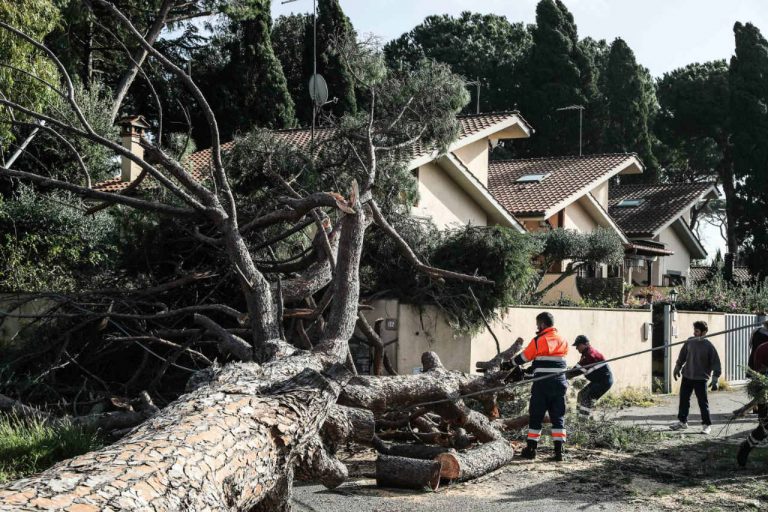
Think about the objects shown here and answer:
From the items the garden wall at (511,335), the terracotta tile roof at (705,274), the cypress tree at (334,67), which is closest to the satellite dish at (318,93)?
the garden wall at (511,335)

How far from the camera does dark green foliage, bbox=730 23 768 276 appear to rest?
1537 inches

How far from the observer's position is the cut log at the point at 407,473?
7.55 meters

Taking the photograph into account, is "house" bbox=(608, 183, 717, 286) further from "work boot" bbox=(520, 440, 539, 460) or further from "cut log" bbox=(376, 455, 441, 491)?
"cut log" bbox=(376, 455, 441, 491)

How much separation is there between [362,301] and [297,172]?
2.10 meters

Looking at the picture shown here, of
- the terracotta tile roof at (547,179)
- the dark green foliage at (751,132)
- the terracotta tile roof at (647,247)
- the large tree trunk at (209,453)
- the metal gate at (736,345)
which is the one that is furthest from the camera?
the dark green foliage at (751,132)

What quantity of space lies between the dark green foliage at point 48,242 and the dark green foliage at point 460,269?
4.36m

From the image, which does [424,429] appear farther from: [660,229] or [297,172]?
[660,229]

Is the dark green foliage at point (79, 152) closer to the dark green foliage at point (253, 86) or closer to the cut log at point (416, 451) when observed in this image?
the dark green foliage at point (253, 86)

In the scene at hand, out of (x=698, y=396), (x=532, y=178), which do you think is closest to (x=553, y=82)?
(x=532, y=178)

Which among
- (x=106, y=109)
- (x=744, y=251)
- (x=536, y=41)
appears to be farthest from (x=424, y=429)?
(x=536, y=41)

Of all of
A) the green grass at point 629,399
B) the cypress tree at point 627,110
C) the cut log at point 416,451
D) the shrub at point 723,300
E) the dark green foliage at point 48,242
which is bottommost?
the green grass at point 629,399

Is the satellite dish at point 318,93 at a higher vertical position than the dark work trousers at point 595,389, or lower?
higher

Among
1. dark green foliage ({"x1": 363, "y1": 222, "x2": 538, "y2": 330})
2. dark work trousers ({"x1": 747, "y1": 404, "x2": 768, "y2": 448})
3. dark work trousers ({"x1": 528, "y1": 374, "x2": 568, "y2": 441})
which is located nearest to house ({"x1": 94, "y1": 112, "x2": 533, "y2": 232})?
dark green foliage ({"x1": 363, "y1": 222, "x2": 538, "y2": 330})

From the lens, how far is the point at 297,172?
12.7m
